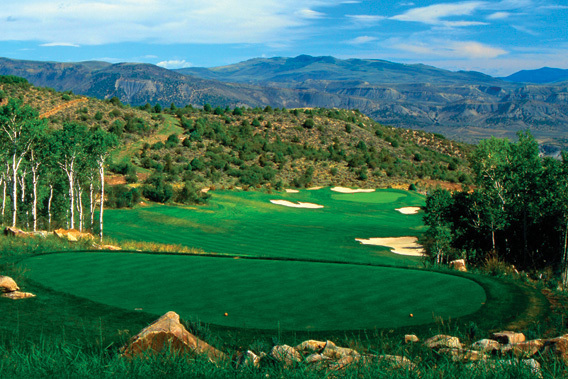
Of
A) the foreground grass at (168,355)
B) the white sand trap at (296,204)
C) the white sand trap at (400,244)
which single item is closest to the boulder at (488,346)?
the foreground grass at (168,355)

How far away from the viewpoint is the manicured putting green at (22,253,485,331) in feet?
28.2

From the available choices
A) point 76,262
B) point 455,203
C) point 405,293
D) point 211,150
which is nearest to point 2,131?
point 76,262

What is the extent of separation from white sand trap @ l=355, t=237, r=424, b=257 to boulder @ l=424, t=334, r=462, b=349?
76.0ft

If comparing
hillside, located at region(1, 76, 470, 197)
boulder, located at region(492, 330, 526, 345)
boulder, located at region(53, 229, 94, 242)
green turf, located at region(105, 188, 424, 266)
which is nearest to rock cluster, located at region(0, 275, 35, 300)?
boulder, located at region(492, 330, 526, 345)

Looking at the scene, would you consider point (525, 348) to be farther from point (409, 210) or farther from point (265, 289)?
point (409, 210)

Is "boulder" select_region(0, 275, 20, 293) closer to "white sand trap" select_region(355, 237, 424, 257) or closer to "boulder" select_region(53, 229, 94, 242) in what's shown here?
"boulder" select_region(53, 229, 94, 242)

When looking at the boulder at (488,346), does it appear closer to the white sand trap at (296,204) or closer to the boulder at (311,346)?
the boulder at (311,346)

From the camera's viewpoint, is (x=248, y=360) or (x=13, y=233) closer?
Result: (x=248, y=360)

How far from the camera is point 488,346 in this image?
21.7ft

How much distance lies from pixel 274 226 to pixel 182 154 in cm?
3087

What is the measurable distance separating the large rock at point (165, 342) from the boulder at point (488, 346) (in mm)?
3195

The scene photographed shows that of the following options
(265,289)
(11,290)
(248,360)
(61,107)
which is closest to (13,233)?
(11,290)

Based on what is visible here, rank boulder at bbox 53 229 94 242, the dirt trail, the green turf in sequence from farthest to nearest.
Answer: the dirt trail
the green turf
boulder at bbox 53 229 94 242

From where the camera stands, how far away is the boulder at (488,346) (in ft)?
21.2
